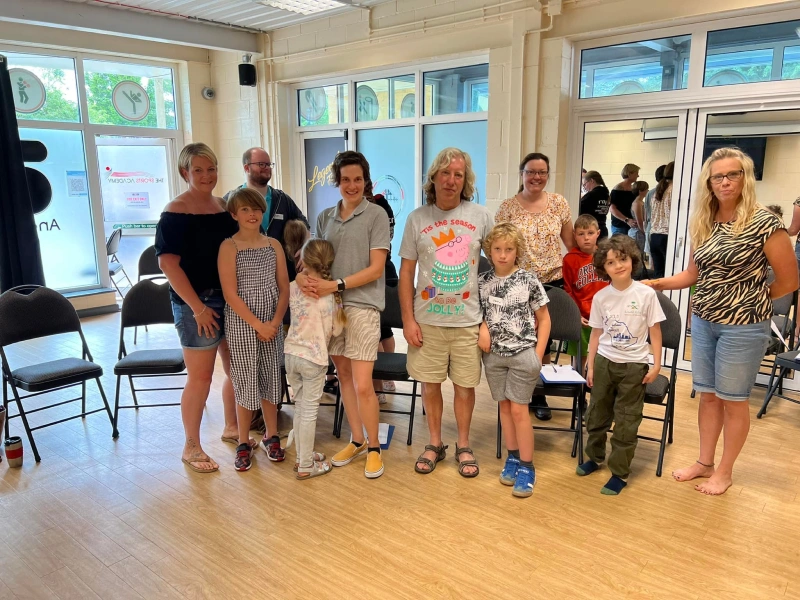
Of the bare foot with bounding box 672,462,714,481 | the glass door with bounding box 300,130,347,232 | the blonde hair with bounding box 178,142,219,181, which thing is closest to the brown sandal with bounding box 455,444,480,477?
the bare foot with bounding box 672,462,714,481

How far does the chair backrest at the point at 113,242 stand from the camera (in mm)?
7133

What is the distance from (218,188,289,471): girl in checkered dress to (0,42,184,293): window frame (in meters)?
5.12

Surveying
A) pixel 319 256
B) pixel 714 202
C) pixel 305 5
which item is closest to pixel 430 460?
pixel 319 256

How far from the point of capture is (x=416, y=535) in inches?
99.2

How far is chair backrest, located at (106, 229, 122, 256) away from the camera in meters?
7.13

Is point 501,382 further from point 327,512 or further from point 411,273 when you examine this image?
point 327,512

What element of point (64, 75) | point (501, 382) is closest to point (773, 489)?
point (501, 382)

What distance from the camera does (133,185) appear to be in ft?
25.1

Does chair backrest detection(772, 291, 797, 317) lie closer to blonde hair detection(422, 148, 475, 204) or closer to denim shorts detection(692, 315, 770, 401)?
denim shorts detection(692, 315, 770, 401)

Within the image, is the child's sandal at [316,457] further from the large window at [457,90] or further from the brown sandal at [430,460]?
the large window at [457,90]

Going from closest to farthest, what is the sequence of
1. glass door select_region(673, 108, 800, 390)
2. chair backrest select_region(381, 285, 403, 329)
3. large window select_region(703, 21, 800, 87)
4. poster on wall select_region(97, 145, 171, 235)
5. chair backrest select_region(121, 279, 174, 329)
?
1. chair backrest select_region(381, 285, 403, 329)
2. chair backrest select_region(121, 279, 174, 329)
3. large window select_region(703, 21, 800, 87)
4. glass door select_region(673, 108, 800, 390)
5. poster on wall select_region(97, 145, 171, 235)

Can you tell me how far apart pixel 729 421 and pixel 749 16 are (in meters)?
2.95

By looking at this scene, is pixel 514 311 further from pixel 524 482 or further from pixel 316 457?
pixel 316 457

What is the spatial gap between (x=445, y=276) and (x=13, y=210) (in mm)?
5601
